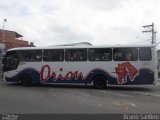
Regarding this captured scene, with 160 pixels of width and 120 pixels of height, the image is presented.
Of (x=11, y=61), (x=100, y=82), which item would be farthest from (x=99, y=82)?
(x=11, y=61)

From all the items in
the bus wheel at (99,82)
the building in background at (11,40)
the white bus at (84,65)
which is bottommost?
the bus wheel at (99,82)

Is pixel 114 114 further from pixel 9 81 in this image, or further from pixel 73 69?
pixel 9 81

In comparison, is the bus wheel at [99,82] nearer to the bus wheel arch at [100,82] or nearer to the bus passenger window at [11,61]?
the bus wheel arch at [100,82]

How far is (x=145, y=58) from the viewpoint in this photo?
20859 mm

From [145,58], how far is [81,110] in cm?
931

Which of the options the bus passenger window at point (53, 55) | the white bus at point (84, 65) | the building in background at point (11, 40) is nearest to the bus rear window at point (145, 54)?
the white bus at point (84, 65)

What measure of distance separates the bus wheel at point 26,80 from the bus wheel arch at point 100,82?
4.42 m

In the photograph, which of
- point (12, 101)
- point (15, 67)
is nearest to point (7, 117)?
point (12, 101)

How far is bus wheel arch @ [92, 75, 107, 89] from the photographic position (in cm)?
2177

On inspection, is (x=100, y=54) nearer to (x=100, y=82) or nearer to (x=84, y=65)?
(x=84, y=65)

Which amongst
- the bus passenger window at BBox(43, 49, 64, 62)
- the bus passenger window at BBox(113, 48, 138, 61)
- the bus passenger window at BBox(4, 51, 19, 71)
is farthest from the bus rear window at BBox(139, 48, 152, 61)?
the bus passenger window at BBox(4, 51, 19, 71)

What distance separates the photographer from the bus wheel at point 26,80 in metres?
23.5

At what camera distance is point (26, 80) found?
2352cm

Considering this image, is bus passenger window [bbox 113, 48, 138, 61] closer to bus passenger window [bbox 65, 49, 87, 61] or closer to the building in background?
bus passenger window [bbox 65, 49, 87, 61]
